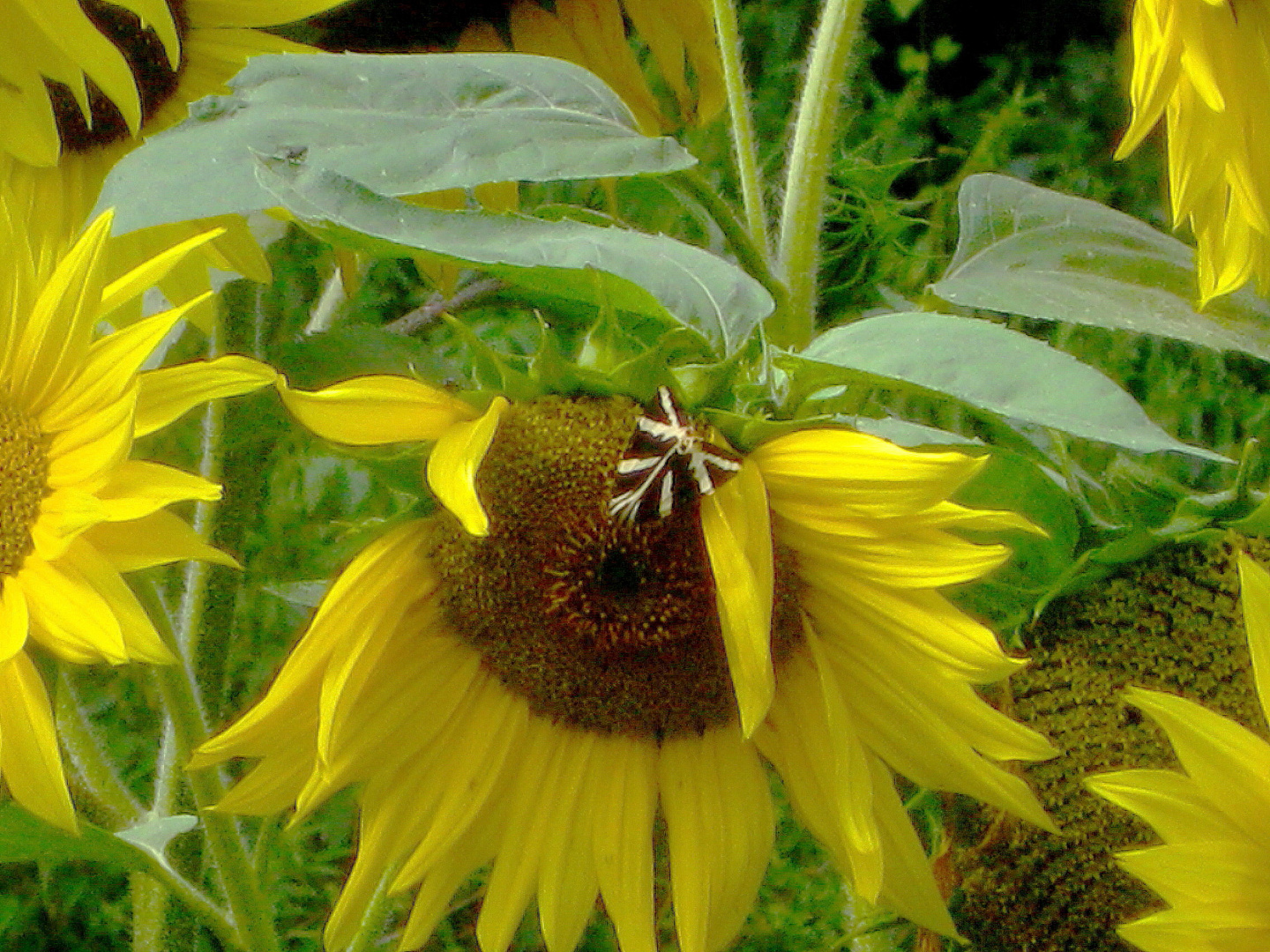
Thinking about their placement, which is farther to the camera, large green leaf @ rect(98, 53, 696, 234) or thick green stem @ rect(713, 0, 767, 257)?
thick green stem @ rect(713, 0, 767, 257)

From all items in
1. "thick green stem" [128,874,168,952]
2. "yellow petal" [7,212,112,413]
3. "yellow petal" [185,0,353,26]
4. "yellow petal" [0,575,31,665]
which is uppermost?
"yellow petal" [185,0,353,26]

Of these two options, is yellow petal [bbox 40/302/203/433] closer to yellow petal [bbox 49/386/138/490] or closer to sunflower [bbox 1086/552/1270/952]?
yellow petal [bbox 49/386/138/490]

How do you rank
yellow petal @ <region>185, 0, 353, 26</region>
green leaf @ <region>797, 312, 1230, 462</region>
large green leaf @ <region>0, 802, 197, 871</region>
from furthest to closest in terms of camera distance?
1. yellow petal @ <region>185, 0, 353, 26</region>
2. large green leaf @ <region>0, 802, 197, 871</region>
3. green leaf @ <region>797, 312, 1230, 462</region>

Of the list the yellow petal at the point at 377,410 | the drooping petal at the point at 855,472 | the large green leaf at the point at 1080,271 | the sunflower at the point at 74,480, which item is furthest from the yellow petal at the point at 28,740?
the large green leaf at the point at 1080,271

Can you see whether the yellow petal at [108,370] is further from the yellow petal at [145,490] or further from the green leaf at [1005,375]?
the green leaf at [1005,375]

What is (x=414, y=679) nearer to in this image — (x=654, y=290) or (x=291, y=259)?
(x=654, y=290)

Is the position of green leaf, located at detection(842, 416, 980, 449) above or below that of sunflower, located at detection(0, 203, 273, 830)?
below

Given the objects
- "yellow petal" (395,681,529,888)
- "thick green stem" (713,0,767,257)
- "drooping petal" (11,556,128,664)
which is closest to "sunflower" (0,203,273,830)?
"drooping petal" (11,556,128,664)
